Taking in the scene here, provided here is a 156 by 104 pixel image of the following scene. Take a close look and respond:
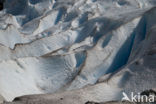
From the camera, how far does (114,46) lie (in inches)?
123

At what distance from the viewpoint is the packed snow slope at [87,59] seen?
2.29 m

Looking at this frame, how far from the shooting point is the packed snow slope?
2287 millimetres

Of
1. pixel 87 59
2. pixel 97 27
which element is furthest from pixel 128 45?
pixel 97 27

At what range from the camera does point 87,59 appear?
301 cm

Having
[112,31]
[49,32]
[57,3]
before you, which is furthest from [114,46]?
[57,3]

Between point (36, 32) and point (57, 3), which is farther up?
point (57, 3)

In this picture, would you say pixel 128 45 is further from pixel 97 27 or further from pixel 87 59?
pixel 97 27

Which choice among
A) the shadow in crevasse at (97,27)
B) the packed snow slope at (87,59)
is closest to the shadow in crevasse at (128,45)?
the packed snow slope at (87,59)

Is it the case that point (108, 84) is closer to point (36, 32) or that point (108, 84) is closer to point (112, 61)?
point (112, 61)

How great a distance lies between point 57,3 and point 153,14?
9.33ft

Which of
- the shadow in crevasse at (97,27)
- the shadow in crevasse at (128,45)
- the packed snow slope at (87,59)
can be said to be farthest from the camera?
the shadow in crevasse at (97,27)

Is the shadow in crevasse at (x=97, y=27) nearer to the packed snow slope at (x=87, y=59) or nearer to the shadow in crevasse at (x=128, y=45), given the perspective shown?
the packed snow slope at (x=87, y=59)

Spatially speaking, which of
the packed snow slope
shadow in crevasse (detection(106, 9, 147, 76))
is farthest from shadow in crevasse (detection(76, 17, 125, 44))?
shadow in crevasse (detection(106, 9, 147, 76))

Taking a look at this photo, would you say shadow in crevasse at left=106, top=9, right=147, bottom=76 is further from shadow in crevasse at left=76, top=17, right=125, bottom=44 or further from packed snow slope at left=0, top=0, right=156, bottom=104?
shadow in crevasse at left=76, top=17, right=125, bottom=44
